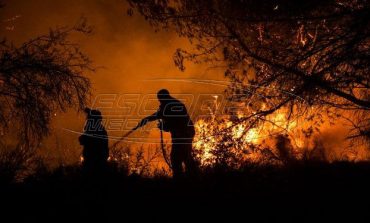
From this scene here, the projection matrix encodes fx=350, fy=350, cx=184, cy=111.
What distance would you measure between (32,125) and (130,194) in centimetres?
404

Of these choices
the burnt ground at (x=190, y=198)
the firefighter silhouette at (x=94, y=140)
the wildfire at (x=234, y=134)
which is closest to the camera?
the burnt ground at (x=190, y=198)

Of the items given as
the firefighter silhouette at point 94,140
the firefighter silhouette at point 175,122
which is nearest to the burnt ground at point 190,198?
the firefighter silhouette at point 94,140

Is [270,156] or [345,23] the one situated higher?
[345,23]

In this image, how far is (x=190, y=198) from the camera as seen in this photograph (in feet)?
15.4

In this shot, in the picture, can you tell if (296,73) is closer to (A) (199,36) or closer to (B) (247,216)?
(A) (199,36)

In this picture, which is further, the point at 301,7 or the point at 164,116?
the point at 164,116

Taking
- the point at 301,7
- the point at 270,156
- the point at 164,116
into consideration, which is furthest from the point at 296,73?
the point at 164,116

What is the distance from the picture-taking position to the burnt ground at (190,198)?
4367 mm

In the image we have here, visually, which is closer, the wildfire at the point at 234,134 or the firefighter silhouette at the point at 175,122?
the firefighter silhouette at the point at 175,122

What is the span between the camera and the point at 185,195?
15.6 ft

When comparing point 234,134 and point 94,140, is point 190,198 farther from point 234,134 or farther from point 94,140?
point 94,140

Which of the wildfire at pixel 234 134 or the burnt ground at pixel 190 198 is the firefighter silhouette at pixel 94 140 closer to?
the burnt ground at pixel 190 198

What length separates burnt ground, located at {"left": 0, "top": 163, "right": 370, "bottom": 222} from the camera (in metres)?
4.37

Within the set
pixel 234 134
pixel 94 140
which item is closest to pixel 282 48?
pixel 234 134
